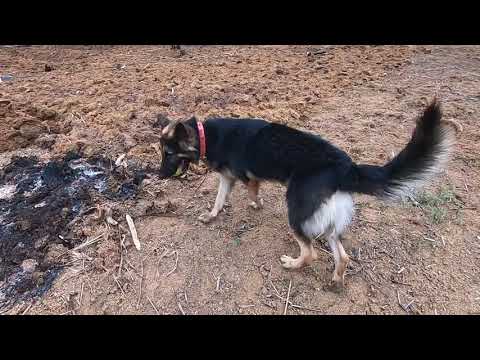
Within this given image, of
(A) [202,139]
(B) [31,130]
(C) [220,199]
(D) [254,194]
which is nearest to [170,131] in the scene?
(A) [202,139]

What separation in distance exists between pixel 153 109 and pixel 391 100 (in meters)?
4.47

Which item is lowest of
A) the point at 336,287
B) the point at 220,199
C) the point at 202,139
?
the point at 336,287

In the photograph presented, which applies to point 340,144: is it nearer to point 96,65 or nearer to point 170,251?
point 170,251

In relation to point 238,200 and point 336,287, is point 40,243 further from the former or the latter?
point 336,287

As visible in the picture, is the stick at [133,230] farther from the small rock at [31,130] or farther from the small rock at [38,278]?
the small rock at [31,130]

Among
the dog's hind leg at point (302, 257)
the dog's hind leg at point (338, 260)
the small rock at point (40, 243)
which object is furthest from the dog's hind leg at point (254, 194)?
the small rock at point (40, 243)

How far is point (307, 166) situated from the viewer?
128 inches

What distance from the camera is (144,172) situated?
190 inches

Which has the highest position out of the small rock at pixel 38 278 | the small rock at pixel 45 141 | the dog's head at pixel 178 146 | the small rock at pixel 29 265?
the dog's head at pixel 178 146

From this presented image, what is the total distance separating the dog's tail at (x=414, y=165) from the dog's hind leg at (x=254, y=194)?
48.2 inches

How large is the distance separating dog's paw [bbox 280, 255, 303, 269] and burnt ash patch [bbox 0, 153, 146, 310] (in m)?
2.20

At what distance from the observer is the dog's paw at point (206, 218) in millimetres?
4223

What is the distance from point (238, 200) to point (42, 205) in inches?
98.6

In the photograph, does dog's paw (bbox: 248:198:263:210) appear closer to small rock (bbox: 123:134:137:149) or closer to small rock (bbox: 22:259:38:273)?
small rock (bbox: 123:134:137:149)
